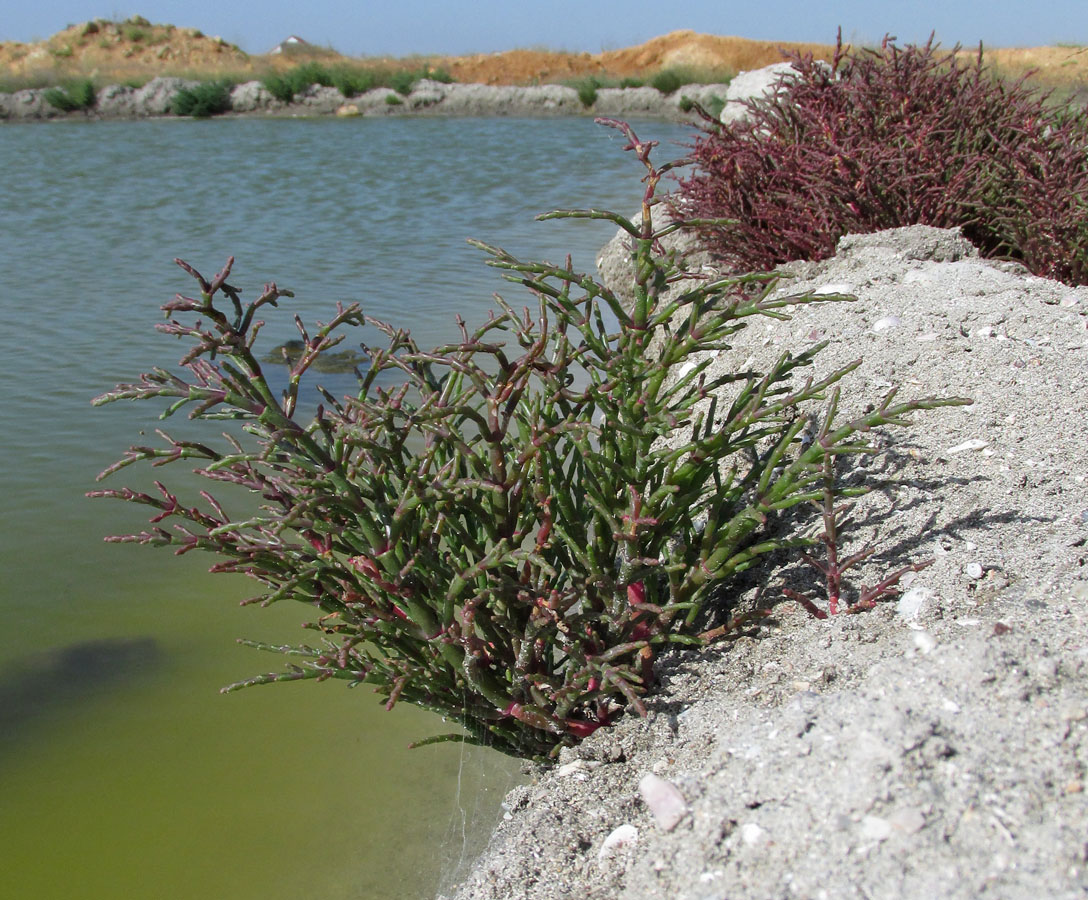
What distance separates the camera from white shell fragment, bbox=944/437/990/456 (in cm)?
287

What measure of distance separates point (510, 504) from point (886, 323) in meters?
2.21

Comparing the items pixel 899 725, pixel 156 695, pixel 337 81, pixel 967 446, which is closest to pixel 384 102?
pixel 337 81

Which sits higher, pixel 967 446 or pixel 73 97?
pixel 73 97

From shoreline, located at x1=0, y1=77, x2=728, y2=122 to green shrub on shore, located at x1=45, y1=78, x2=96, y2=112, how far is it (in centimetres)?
20

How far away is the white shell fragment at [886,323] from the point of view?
12.5 ft

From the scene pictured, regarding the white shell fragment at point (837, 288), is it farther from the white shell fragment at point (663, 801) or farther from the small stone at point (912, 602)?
the white shell fragment at point (663, 801)

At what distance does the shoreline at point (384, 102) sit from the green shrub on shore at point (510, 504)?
31632mm

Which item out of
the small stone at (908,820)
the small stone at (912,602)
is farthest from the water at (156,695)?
the small stone at (908,820)

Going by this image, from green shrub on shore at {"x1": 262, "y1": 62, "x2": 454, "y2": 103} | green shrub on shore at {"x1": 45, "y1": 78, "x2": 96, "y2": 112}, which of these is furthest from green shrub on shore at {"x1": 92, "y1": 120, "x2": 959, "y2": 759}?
green shrub on shore at {"x1": 262, "y1": 62, "x2": 454, "y2": 103}

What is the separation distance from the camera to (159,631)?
3969 mm

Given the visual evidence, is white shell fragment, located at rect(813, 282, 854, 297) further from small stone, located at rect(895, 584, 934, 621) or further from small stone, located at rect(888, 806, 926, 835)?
small stone, located at rect(888, 806, 926, 835)

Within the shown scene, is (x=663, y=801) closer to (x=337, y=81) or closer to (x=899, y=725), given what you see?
(x=899, y=725)

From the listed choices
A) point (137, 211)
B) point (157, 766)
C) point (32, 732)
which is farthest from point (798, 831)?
point (137, 211)

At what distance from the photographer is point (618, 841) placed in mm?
2062
